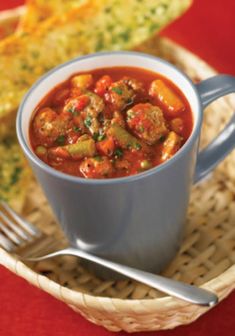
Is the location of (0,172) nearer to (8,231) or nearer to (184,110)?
(8,231)

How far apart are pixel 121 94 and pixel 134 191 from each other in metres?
0.28

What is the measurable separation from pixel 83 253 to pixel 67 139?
1.01ft

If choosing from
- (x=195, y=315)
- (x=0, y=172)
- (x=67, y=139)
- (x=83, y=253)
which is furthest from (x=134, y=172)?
(x=0, y=172)

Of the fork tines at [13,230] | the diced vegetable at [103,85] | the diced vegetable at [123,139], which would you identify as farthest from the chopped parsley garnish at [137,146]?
the fork tines at [13,230]

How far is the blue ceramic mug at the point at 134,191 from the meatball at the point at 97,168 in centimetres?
4

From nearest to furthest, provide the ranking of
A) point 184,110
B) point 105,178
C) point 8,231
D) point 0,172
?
point 105,178 → point 184,110 → point 8,231 → point 0,172

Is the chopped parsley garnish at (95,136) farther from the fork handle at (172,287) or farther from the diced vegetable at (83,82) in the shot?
the fork handle at (172,287)

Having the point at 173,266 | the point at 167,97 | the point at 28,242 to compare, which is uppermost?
the point at 167,97

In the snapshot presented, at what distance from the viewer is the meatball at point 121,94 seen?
59.8 inches

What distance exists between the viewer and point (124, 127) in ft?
4.79

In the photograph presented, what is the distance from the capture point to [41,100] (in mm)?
1588

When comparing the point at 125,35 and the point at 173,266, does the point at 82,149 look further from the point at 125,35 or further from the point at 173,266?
the point at 125,35

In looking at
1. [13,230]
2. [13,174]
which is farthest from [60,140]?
[13,174]

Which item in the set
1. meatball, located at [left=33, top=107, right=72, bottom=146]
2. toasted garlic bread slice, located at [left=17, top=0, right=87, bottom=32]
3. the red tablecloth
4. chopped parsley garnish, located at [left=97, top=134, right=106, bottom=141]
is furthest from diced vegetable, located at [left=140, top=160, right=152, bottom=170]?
toasted garlic bread slice, located at [left=17, top=0, right=87, bottom=32]
